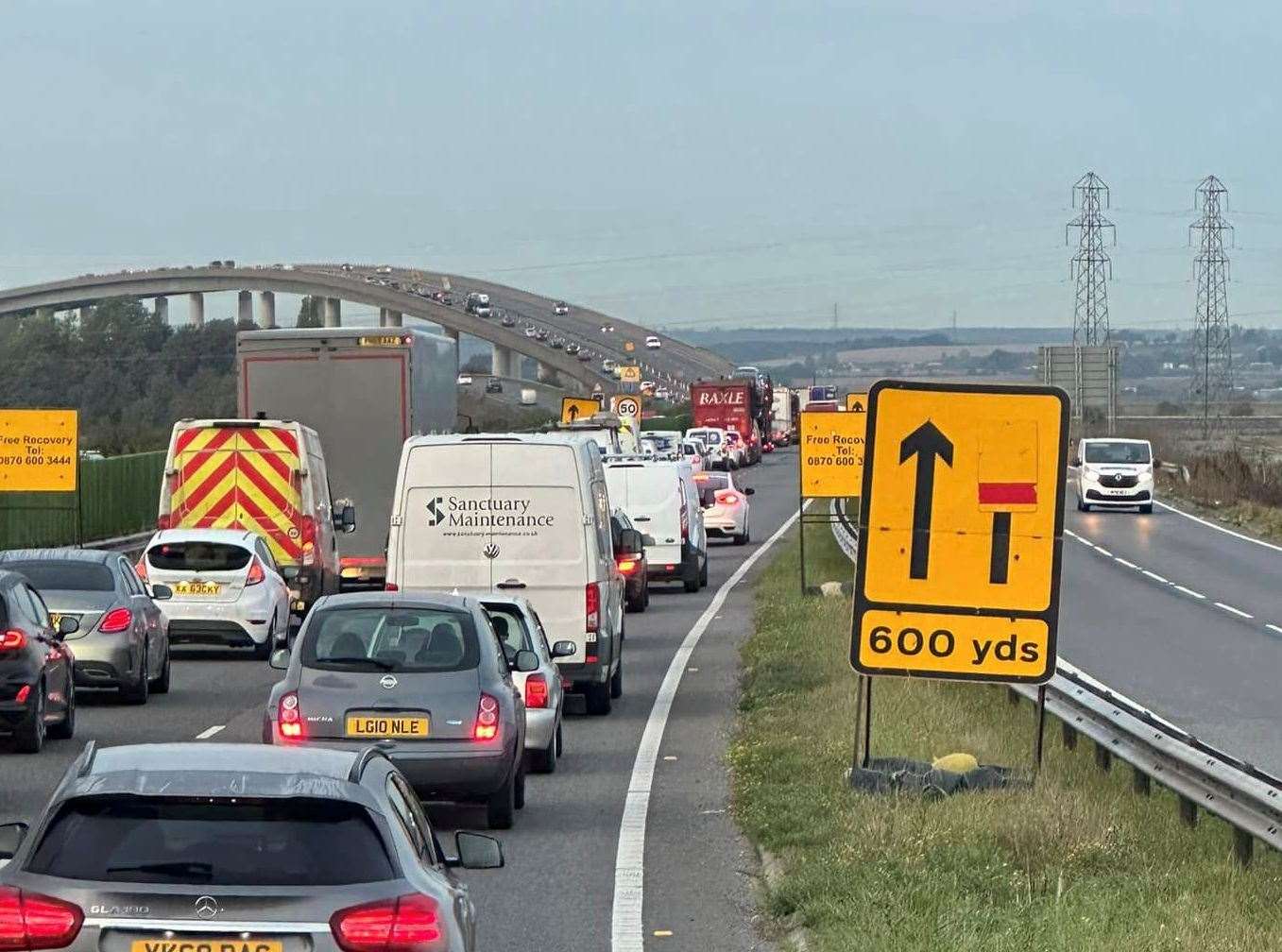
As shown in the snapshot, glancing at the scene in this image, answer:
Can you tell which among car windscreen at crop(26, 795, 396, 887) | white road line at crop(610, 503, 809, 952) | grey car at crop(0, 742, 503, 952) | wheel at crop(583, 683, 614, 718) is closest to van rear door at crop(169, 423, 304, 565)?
white road line at crop(610, 503, 809, 952)

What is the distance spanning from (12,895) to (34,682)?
37.6 ft

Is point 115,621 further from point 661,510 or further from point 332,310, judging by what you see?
point 332,310

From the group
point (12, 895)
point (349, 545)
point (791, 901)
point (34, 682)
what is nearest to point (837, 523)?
point (349, 545)

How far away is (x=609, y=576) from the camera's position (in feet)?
70.1

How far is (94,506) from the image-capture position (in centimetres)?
5147

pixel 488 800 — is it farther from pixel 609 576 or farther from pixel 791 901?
pixel 609 576

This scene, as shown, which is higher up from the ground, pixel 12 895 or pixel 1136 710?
pixel 12 895

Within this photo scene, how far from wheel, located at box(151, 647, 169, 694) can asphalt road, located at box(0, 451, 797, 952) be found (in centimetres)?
19

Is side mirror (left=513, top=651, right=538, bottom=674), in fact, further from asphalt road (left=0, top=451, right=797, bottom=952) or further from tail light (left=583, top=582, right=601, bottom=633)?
tail light (left=583, top=582, right=601, bottom=633)

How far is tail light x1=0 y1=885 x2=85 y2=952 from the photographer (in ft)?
20.3

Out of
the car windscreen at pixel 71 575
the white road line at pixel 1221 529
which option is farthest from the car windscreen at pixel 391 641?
the white road line at pixel 1221 529

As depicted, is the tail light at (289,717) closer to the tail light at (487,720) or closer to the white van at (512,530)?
the tail light at (487,720)

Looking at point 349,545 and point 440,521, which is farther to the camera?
point 349,545

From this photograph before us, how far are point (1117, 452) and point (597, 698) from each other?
159ft
